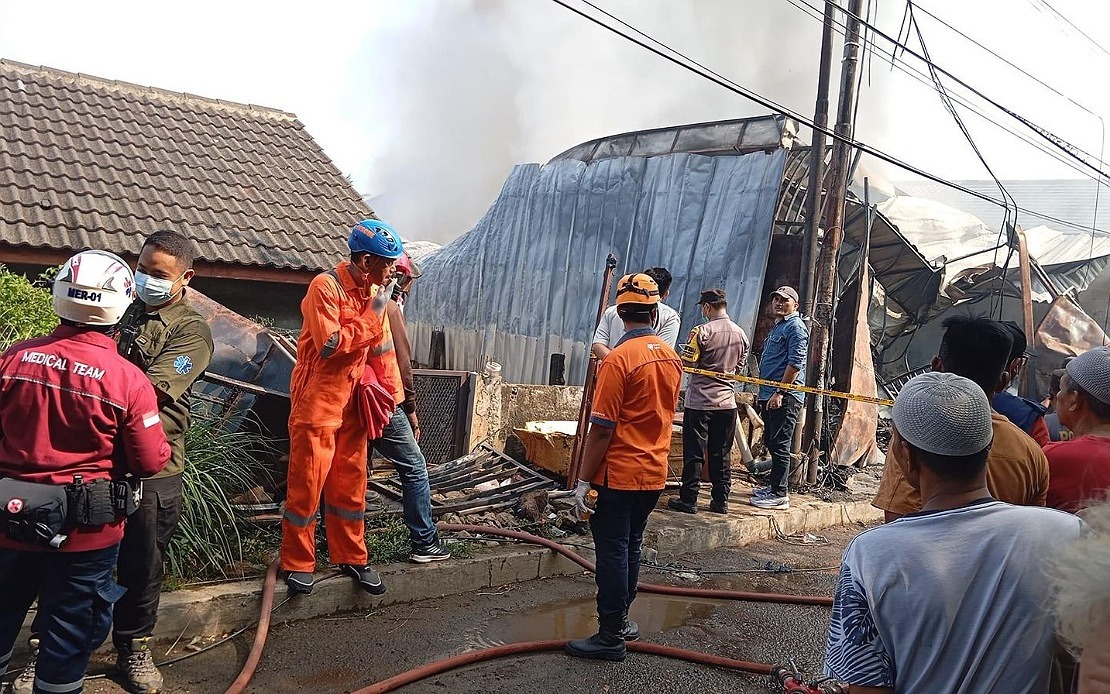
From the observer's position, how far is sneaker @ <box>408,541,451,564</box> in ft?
16.2

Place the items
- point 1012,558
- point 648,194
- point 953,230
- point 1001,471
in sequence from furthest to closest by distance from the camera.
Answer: point 953,230 < point 648,194 < point 1001,471 < point 1012,558

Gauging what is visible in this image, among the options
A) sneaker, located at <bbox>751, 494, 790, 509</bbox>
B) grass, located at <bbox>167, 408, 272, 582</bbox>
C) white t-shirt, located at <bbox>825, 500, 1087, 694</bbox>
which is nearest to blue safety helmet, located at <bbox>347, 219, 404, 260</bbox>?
grass, located at <bbox>167, 408, 272, 582</bbox>

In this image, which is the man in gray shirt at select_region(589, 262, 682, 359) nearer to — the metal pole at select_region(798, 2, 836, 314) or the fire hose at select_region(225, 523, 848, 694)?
the fire hose at select_region(225, 523, 848, 694)

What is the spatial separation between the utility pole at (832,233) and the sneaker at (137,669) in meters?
7.11

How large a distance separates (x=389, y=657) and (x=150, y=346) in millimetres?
1921

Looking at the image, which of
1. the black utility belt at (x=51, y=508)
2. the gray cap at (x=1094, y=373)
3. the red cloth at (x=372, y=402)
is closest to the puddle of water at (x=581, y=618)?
the red cloth at (x=372, y=402)

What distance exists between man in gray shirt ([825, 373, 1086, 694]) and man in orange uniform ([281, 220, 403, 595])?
9.83 ft

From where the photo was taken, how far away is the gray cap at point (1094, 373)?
2.85 m

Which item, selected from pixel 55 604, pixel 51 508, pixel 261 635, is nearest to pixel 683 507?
pixel 261 635

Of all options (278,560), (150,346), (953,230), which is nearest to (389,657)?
(278,560)

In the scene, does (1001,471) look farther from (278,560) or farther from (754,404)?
(754,404)

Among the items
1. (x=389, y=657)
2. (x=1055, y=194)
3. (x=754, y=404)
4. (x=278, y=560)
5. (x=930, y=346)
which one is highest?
(x=1055, y=194)

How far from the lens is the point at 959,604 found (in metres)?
1.73

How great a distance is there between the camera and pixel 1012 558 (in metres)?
1.72
